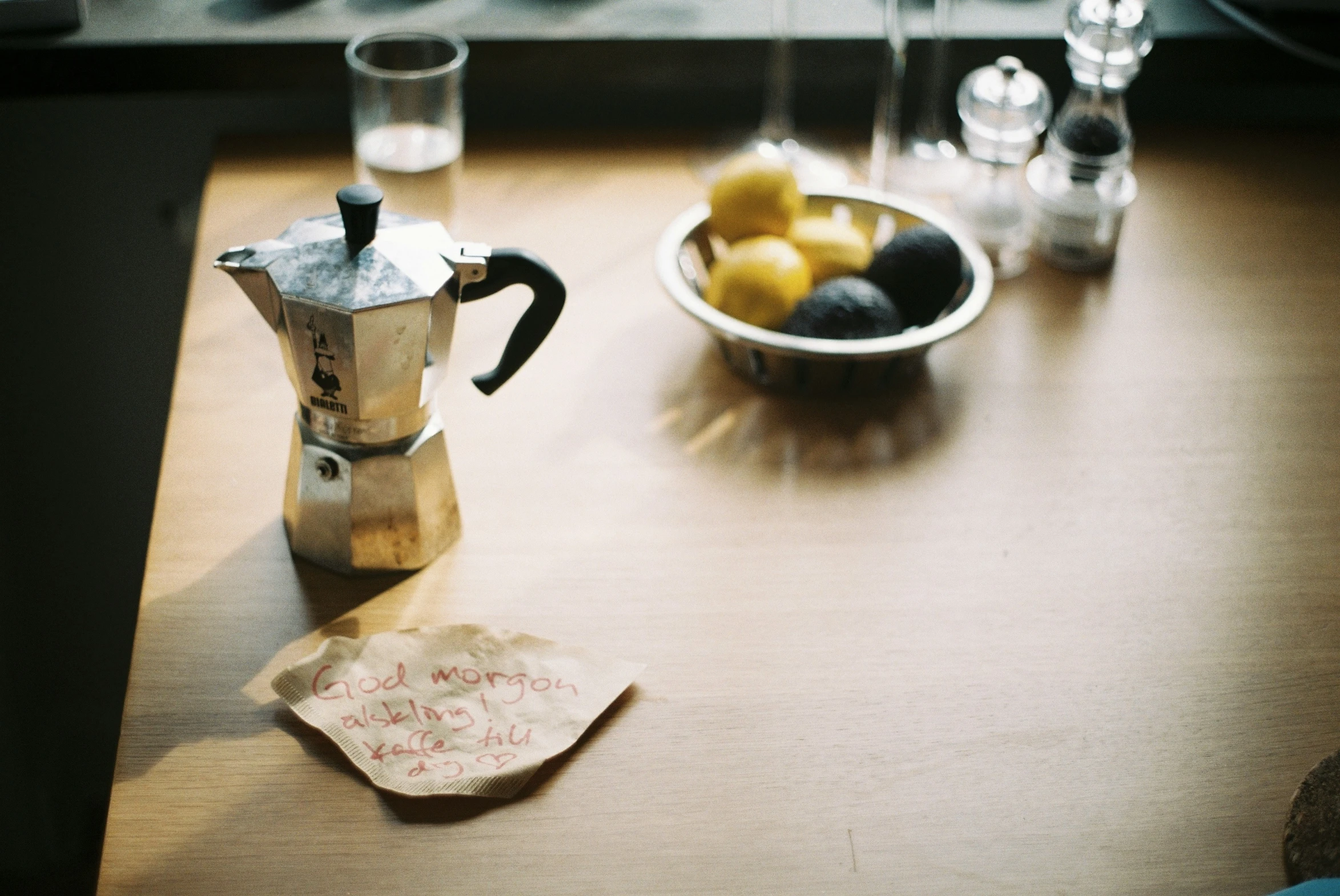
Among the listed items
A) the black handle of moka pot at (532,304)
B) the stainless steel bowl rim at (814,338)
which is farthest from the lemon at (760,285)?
the black handle of moka pot at (532,304)

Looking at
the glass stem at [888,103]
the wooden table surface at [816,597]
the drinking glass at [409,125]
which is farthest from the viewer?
Result: the glass stem at [888,103]

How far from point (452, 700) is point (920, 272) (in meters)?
0.43

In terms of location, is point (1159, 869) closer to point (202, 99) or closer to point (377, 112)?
point (377, 112)

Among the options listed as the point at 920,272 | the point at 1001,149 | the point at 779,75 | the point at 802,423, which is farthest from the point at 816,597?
the point at 779,75

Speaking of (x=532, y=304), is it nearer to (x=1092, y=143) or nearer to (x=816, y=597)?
(x=816, y=597)

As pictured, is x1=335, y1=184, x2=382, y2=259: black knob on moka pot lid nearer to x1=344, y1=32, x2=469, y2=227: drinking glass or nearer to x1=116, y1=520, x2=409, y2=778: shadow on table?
x1=116, y1=520, x2=409, y2=778: shadow on table

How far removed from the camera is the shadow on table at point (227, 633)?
1.99 ft

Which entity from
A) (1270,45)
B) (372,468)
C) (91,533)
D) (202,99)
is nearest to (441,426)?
(372,468)

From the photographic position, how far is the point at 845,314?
0.80 m

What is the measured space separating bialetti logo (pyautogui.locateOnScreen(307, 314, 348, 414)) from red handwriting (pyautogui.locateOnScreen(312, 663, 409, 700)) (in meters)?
0.13

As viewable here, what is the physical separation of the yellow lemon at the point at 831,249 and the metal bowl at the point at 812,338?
0.06 meters

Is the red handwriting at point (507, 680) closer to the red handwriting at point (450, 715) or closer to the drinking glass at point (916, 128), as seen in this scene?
the red handwriting at point (450, 715)

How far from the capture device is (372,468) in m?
0.65

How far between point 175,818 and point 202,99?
82 centimetres
